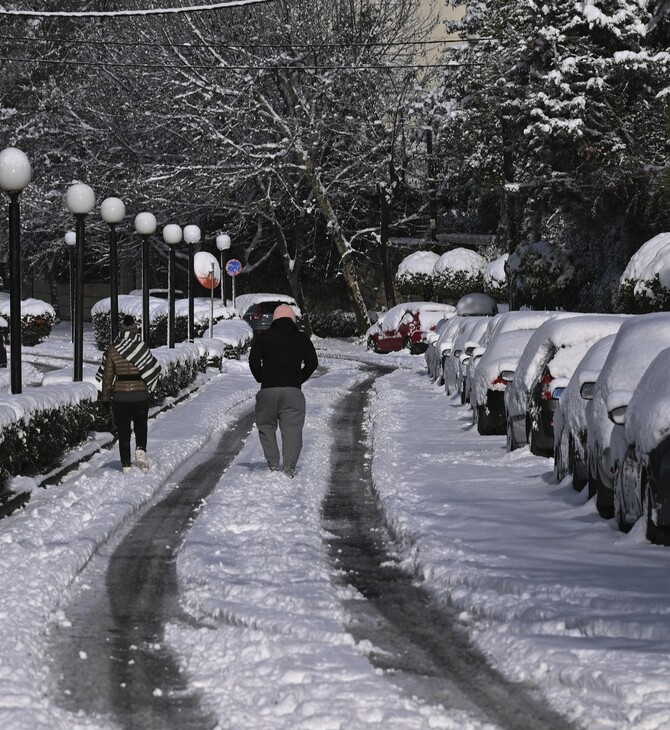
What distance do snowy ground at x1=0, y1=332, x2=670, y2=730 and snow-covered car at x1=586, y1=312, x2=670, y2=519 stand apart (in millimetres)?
375

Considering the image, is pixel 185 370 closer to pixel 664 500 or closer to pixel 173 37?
pixel 664 500

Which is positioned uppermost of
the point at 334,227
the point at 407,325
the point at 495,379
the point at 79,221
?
the point at 334,227

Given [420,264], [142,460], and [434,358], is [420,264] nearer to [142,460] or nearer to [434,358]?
Answer: [434,358]

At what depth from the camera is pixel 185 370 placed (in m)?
25.2

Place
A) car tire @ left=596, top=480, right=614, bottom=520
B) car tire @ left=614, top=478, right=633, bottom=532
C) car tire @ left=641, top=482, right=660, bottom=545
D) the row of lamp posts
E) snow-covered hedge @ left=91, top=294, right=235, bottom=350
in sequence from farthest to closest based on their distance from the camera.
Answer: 1. snow-covered hedge @ left=91, top=294, right=235, bottom=350
2. the row of lamp posts
3. car tire @ left=596, top=480, right=614, bottom=520
4. car tire @ left=614, top=478, right=633, bottom=532
5. car tire @ left=641, top=482, right=660, bottom=545

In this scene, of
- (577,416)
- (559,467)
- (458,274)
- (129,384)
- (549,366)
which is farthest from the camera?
(458,274)

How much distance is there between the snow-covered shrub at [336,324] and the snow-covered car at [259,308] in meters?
4.54

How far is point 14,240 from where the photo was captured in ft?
46.8

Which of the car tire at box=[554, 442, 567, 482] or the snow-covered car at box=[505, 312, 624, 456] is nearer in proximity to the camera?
the car tire at box=[554, 442, 567, 482]

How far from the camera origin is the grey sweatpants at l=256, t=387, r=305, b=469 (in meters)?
13.6

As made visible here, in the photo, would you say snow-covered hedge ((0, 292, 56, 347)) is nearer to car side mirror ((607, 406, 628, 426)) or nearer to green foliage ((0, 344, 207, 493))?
green foliage ((0, 344, 207, 493))

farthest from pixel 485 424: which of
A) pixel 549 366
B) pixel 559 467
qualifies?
pixel 559 467

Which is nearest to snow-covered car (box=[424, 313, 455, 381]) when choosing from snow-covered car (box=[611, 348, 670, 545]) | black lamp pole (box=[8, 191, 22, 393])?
black lamp pole (box=[8, 191, 22, 393])

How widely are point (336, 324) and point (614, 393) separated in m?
41.8
